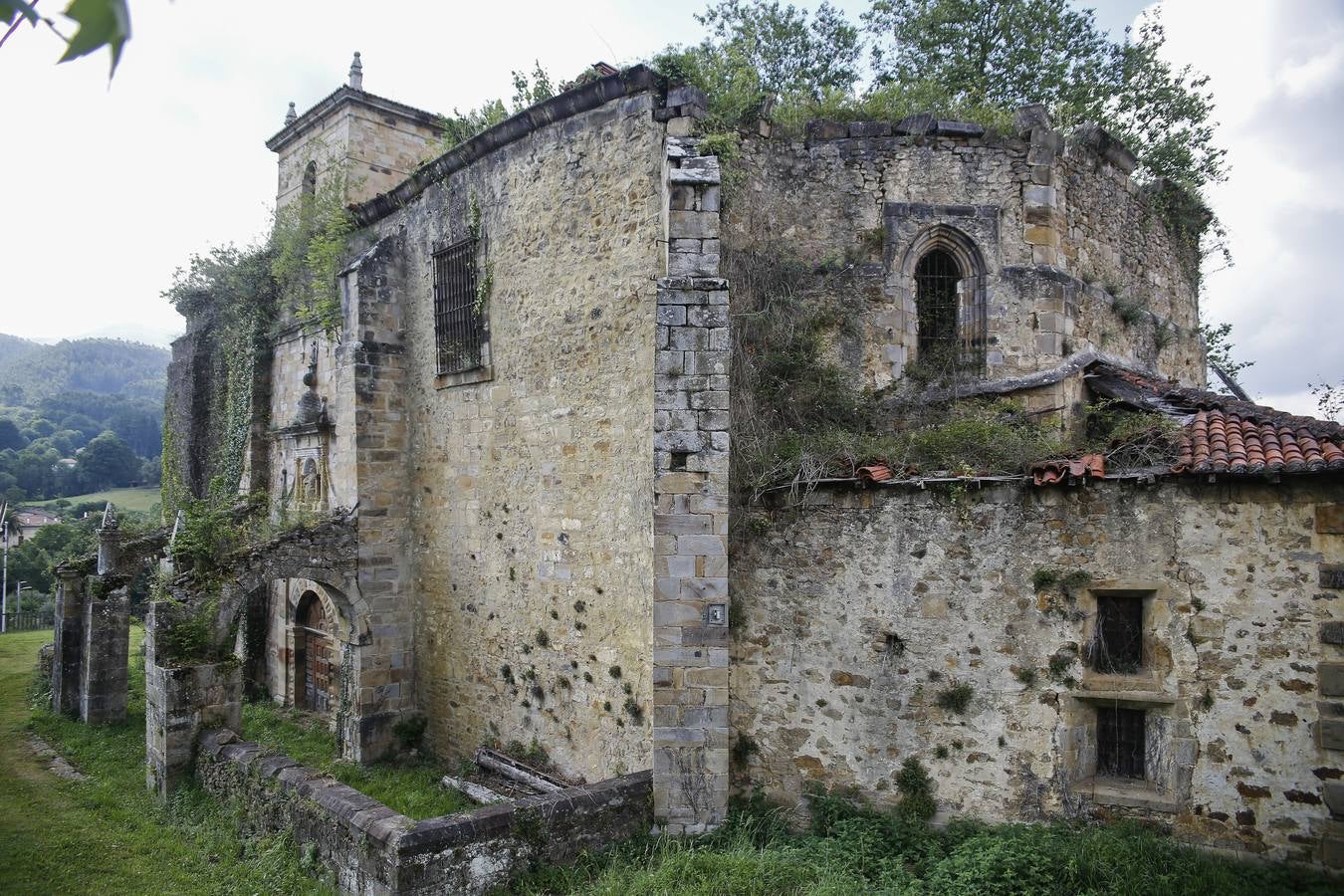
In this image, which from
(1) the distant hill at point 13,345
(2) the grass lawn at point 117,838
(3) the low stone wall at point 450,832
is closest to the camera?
(3) the low stone wall at point 450,832

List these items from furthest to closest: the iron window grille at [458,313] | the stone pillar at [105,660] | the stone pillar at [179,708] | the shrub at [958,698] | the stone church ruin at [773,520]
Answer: the stone pillar at [105,660], the iron window grille at [458,313], the stone pillar at [179,708], the shrub at [958,698], the stone church ruin at [773,520]

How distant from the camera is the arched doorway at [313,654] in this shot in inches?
672

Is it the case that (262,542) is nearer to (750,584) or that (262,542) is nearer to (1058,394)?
(750,584)

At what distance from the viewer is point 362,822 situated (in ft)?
24.6

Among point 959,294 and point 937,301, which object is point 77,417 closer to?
point 937,301

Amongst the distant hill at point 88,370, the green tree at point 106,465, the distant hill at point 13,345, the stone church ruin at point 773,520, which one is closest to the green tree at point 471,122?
the stone church ruin at point 773,520

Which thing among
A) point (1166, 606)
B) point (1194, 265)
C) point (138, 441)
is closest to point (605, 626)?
point (1166, 606)

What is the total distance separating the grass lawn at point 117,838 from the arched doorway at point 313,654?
11.4ft

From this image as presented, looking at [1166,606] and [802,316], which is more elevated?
[802,316]

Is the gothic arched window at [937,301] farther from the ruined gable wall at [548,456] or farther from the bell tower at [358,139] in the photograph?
the bell tower at [358,139]

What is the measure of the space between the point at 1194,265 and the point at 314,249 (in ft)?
54.9

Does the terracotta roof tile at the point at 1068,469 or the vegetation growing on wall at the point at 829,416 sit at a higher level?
the vegetation growing on wall at the point at 829,416

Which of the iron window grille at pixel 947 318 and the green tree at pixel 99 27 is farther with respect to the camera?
the iron window grille at pixel 947 318

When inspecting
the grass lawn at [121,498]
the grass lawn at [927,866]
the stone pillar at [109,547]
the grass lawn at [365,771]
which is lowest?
the grass lawn at [365,771]
